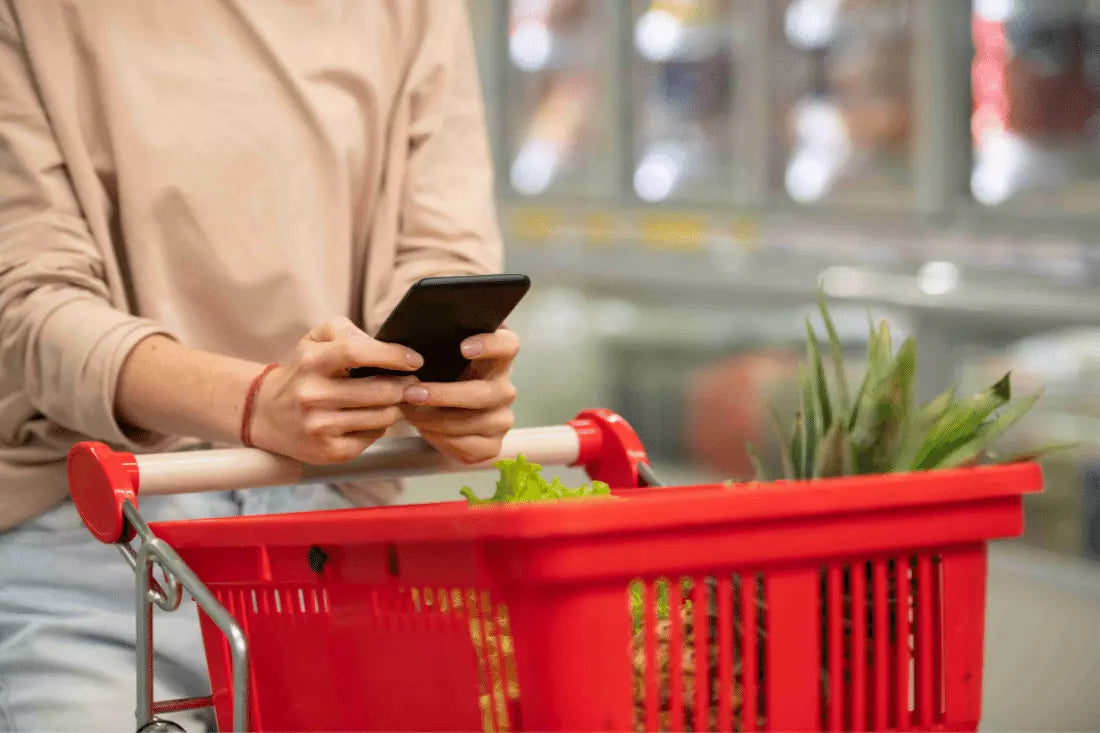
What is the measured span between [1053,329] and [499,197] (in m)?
2.94

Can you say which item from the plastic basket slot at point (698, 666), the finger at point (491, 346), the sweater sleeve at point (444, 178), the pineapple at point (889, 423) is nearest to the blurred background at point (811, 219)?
the sweater sleeve at point (444, 178)

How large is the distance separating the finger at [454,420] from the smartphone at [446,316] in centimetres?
7

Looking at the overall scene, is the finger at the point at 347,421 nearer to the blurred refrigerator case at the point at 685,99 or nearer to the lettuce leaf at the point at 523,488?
the lettuce leaf at the point at 523,488

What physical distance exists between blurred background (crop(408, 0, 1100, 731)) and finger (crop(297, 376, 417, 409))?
2.41m

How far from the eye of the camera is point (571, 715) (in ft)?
2.67

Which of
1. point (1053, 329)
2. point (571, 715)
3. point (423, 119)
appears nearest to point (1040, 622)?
point (1053, 329)

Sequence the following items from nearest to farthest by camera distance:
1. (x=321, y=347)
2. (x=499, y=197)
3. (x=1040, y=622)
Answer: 1. (x=321, y=347)
2. (x=1040, y=622)
3. (x=499, y=197)

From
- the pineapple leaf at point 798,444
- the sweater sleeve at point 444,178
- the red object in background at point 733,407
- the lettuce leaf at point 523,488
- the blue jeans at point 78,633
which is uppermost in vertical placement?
the sweater sleeve at point 444,178

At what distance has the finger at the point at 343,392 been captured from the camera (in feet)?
3.69

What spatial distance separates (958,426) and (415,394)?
45 centimetres

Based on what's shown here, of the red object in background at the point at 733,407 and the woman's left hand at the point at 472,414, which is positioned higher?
the woman's left hand at the point at 472,414

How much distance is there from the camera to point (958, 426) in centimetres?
109

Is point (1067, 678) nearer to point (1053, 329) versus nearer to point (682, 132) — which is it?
point (1053, 329)

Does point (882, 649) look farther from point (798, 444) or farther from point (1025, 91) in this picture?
point (1025, 91)
